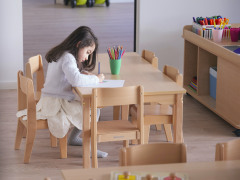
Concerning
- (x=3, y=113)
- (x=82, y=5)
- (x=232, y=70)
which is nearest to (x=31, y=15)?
(x=82, y=5)

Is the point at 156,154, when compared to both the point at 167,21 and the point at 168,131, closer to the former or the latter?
the point at 168,131

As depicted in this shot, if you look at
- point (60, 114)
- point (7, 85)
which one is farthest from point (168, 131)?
point (7, 85)

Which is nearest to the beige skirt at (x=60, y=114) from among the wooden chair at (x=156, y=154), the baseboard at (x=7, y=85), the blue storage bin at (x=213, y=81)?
the wooden chair at (x=156, y=154)

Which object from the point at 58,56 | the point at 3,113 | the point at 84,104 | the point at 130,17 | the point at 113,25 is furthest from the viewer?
the point at 130,17

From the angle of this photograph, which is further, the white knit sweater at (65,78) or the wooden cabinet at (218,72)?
the wooden cabinet at (218,72)

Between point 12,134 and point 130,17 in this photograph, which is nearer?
point 12,134

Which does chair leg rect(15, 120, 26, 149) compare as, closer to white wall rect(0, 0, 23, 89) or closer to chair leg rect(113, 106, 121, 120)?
chair leg rect(113, 106, 121, 120)

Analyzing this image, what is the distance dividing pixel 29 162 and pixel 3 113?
3.89ft

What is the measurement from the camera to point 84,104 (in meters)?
3.32

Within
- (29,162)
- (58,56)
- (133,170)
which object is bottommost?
(29,162)

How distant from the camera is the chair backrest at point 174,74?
3.62 meters

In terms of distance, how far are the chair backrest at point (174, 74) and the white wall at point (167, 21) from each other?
192cm

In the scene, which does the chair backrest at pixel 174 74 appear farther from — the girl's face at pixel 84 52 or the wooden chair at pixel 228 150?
the wooden chair at pixel 228 150

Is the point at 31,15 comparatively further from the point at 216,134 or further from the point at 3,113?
the point at 216,134
